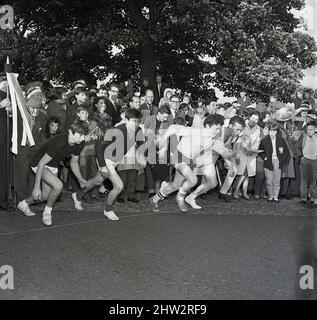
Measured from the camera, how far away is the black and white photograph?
5.26 metres

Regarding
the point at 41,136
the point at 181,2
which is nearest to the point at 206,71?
the point at 181,2

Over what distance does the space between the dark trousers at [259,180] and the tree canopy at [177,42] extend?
7920 mm

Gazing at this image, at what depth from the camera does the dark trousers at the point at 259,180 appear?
10023 millimetres

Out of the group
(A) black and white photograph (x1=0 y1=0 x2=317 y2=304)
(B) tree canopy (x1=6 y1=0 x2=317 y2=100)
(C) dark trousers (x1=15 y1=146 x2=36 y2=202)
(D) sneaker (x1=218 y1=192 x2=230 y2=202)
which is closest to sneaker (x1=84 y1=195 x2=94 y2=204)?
(A) black and white photograph (x1=0 y1=0 x2=317 y2=304)

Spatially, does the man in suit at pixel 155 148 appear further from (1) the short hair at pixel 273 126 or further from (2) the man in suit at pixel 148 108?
(1) the short hair at pixel 273 126

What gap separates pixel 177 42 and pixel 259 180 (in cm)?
961

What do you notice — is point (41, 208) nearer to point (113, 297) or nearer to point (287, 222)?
point (287, 222)

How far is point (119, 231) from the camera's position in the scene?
7.21 m

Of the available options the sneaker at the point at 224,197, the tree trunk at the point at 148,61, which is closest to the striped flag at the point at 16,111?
the sneaker at the point at 224,197

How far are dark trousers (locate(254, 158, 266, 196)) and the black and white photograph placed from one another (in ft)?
0.08

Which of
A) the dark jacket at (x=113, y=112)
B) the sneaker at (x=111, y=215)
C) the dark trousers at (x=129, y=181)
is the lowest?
the sneaker at (x=111, y=215)

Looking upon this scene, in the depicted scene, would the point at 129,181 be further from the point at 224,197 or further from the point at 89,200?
the point at 224,197

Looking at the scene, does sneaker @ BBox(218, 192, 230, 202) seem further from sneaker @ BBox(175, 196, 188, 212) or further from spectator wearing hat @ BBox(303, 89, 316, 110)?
spectator wearing hat @ BBox(303, 89, 316, 110)

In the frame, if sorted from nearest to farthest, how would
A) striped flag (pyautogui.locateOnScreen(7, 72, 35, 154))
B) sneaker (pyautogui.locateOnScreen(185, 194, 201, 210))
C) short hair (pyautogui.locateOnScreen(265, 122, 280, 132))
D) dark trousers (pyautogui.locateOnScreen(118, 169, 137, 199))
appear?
1. striped flag (pyautogui.locateOnScreen(7, 72, 35, 154))
2. sneaker (pyautogui.locateOnScreen(185, 194, 201, 210))
3. dark trousers (pyautogui.locateOnScreen(118, 169, 137, 199))
4. short hair (pyautogui.locateOnScreen(265, 122, 280, 132))
